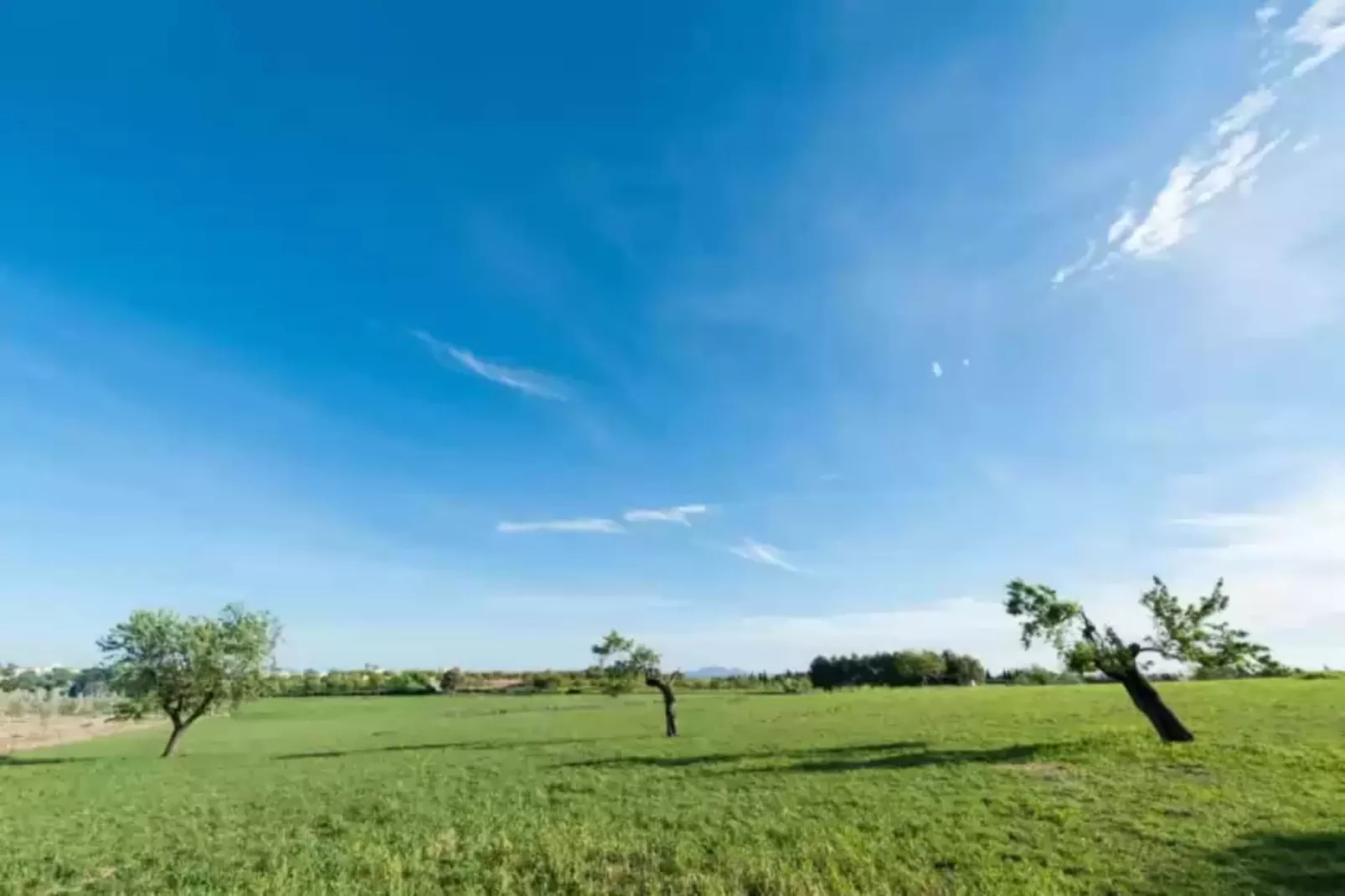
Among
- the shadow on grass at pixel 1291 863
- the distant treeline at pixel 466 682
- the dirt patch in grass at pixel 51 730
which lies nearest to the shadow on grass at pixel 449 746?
the dirt patch in grass at pixel 51 730

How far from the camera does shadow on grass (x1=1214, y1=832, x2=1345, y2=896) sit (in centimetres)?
1352

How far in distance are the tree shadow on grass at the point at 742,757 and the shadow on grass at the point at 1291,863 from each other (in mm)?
17880

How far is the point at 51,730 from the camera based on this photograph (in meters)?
87.3

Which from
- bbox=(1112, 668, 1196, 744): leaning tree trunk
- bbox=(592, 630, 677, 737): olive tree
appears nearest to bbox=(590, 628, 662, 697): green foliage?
bbox=(592, 630, 677, 737): olive tree

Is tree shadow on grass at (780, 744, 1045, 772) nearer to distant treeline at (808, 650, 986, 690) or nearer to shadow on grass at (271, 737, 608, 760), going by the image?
shadow on grass at (271, 737, 608, 760)

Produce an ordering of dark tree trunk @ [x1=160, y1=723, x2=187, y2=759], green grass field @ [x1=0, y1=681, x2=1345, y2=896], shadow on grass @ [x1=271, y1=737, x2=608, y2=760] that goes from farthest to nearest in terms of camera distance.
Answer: dark tree trunk @ [x1=160, y1=723, x2=187, y2=759]
shadow on grass @ [x1=271, y1=737, x2=608, y2=760]
green grass field @ [x1=0, y1=681, x2=1345, y2=896]

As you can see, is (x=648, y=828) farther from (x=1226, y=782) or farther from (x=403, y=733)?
(x=403, y=733)

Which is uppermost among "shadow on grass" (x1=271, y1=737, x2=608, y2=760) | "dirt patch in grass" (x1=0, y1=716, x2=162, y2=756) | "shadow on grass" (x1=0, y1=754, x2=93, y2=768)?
"shadow on grass" (x1=271, y1=737, x2=608, y2=760)

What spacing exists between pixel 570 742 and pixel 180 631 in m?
29.6

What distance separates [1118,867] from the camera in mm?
15008

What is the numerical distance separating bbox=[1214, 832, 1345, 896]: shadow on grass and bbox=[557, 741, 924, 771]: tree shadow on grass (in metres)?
17.9

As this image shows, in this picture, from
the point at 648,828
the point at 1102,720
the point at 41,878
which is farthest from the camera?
the point at 1102,720

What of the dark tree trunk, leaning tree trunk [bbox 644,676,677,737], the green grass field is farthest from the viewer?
leaning tree trunk [bbox 644,676,677,737]

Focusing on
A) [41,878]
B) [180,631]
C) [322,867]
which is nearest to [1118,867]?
[322,867]
